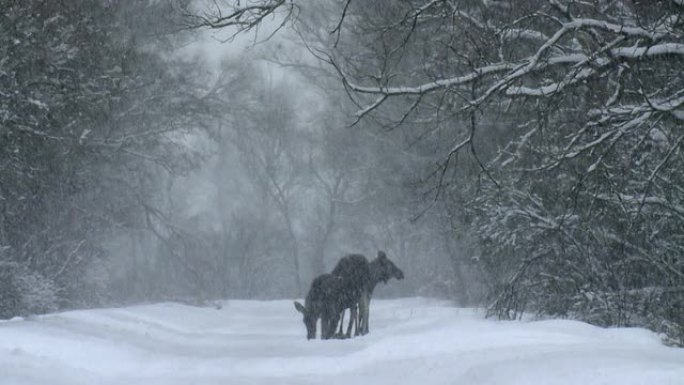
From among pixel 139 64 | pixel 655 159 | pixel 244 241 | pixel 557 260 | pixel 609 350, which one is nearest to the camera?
pixel 609 350

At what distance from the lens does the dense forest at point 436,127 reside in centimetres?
1047

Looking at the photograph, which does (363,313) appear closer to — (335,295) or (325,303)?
(335,295)

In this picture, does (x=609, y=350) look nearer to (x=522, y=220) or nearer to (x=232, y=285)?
(x=522, y=220)

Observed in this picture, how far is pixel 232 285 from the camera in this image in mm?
60844

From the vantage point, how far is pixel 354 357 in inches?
504

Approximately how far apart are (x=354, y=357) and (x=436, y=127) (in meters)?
3.34

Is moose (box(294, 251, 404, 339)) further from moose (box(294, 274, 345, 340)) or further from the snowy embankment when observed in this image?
the snowy embankment

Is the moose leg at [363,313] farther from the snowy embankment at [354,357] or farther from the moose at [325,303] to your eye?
the snowy embankment at [354,357]

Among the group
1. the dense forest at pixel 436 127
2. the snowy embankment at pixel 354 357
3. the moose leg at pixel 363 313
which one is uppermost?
the dense forest at pixel 436 127

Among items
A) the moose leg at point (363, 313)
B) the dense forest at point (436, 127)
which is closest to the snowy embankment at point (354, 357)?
the moose leg at point (363, 313)

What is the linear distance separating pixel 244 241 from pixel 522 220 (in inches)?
1755

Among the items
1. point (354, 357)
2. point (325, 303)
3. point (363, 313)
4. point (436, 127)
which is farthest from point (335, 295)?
point (436, 127)

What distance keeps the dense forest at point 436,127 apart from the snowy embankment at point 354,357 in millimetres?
1675

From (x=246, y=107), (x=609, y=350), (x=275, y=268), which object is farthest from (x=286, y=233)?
(x=609, y=350)
